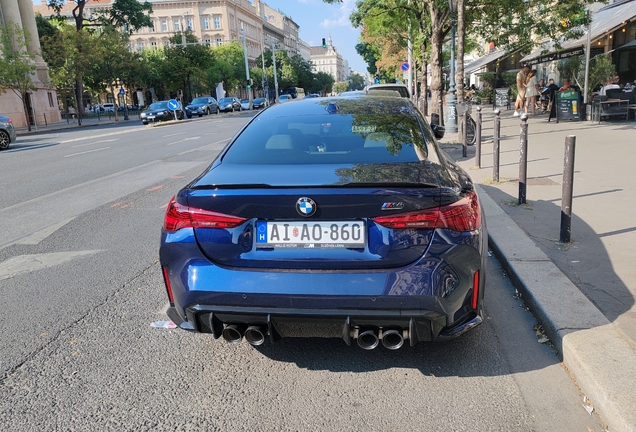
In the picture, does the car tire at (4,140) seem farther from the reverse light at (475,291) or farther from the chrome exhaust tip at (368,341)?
the reverse light at (475,291)

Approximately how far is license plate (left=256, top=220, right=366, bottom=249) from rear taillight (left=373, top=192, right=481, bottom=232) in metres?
0.13

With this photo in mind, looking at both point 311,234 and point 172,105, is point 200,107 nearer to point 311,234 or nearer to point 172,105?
point 172,105

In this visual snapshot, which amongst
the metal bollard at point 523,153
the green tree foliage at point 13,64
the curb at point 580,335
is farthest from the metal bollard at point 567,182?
the green tree foliage at point 13,64

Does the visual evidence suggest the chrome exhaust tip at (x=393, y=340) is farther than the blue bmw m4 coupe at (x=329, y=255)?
Yes

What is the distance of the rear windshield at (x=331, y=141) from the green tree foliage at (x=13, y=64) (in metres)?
38.6

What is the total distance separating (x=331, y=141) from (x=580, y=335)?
6.48 feet

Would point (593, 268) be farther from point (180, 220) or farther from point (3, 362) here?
point (3, 362)

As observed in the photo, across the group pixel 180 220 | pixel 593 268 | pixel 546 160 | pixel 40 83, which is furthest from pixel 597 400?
pixel 40 83

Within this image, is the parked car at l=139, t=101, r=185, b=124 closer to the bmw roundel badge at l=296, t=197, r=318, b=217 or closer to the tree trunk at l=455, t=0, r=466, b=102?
the tree trunk at l=455, t=0, r=466, b=102

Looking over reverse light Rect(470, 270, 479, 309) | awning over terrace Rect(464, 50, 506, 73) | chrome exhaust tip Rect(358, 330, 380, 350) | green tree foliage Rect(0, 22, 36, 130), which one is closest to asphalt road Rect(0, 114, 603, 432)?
chrome exhaust tip Rect(358, 330, 380, 350)

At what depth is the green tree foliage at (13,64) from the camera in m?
37.2

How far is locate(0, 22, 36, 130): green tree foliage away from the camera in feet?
122

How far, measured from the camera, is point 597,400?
2.69 m

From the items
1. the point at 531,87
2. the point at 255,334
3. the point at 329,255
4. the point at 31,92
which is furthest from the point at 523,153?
the point at 31,92
